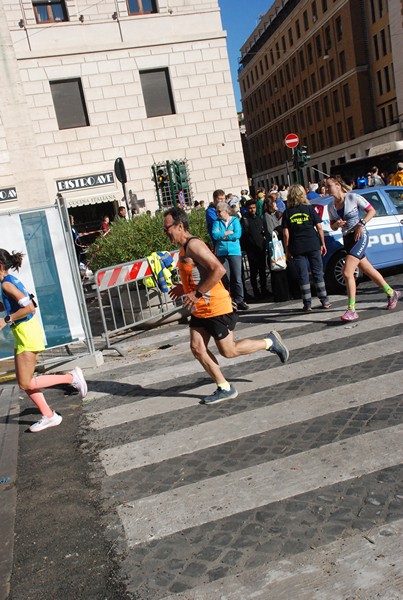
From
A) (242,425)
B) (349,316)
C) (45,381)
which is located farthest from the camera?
(349,316)

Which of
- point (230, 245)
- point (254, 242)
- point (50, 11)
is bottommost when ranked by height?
point (254, 242)

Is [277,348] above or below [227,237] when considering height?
below

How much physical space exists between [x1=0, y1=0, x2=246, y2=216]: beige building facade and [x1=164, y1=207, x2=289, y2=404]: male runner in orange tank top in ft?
53.1

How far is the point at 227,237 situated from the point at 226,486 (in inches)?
218

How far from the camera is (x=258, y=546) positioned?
2.94 metres

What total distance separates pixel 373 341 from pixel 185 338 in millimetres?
2862

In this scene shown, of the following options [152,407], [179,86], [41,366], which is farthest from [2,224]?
[179,86]

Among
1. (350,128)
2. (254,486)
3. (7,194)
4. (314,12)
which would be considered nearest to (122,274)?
(254,486)

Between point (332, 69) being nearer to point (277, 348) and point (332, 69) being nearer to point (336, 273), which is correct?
point (336, 273)

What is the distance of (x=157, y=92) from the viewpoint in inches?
824

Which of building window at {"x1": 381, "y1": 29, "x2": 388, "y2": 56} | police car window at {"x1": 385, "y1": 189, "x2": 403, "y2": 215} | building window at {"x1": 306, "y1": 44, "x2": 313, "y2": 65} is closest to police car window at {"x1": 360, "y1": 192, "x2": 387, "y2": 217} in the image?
police car window at {"x1": 385, "y1": 189, "x2": 403, "y2": 215}

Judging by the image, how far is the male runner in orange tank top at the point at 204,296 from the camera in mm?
4742

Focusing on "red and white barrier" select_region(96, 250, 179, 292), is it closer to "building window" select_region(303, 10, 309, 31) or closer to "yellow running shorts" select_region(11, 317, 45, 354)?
"yellow running shorts" select_region(11, 317, 45, 354)

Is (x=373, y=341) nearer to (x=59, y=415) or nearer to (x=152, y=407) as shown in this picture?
(x=152, y=407)
